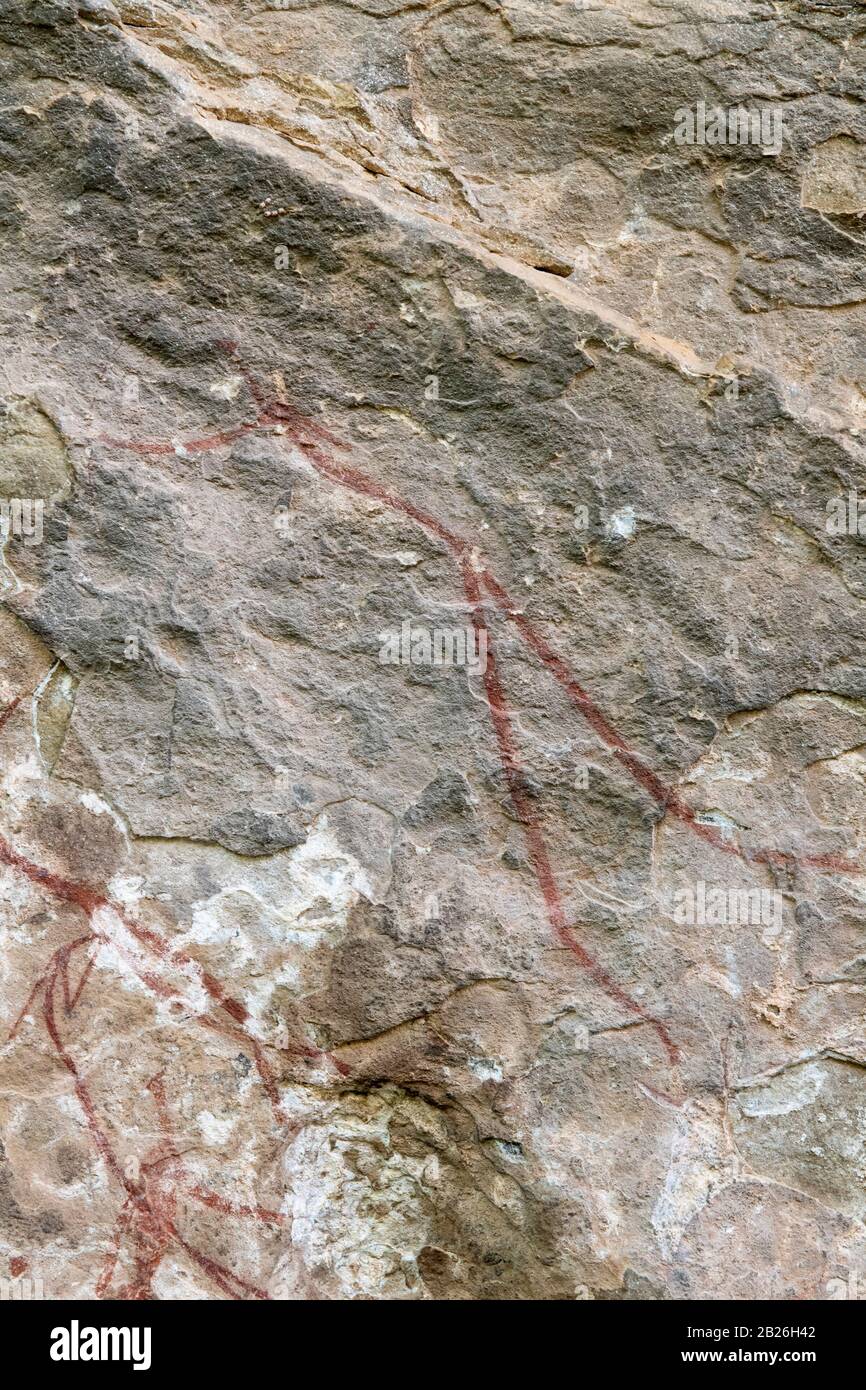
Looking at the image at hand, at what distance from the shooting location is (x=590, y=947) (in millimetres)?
2873

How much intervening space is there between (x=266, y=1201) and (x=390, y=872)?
2.45 ft

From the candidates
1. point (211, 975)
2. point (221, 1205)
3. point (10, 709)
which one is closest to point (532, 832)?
point (211, 975)

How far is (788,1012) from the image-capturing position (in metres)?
2.88

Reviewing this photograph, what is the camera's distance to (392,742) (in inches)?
114

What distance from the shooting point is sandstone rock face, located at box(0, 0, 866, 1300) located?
2.87 metres

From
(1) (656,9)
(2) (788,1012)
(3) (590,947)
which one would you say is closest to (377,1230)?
(3) (590,947)

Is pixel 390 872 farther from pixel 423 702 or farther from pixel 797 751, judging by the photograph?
pixel 797 751

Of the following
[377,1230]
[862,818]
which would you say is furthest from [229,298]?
[377,1230]

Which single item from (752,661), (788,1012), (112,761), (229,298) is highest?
(229,298)

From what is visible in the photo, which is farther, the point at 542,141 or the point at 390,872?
the point at 542,141

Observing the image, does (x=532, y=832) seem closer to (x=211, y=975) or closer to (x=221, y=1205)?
(x=211, y=975)

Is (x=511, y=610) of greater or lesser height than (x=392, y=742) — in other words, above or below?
above

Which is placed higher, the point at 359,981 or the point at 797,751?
the point at 797,751

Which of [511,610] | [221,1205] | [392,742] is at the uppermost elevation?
[511,610]
